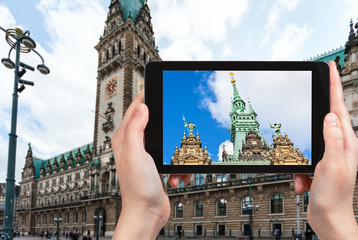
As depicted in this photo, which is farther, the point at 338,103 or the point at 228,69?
the point at 228,69

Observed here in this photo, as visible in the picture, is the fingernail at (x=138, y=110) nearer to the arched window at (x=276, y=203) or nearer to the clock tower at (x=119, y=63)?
the arched window at (x=276, y=203)

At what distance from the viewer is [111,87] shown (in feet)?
163

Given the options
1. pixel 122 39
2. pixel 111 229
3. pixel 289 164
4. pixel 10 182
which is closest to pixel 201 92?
pixel 289 164

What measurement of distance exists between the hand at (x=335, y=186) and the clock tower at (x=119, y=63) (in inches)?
1690

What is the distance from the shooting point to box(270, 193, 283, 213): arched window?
107ft

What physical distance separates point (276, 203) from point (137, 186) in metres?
34.3

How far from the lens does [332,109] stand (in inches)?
99.3

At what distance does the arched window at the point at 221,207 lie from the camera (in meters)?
36.7

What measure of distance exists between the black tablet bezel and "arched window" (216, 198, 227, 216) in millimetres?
35786

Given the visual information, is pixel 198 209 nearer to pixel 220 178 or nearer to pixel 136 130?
pixel 220 178

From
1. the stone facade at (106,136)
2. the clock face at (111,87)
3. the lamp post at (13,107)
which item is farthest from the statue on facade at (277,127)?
the clock face at (111,87)

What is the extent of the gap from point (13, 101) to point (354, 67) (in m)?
33.2

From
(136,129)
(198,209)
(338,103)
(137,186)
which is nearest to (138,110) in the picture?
(136,129)

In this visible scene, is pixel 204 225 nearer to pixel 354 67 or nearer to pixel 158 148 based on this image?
pixel 354 67
